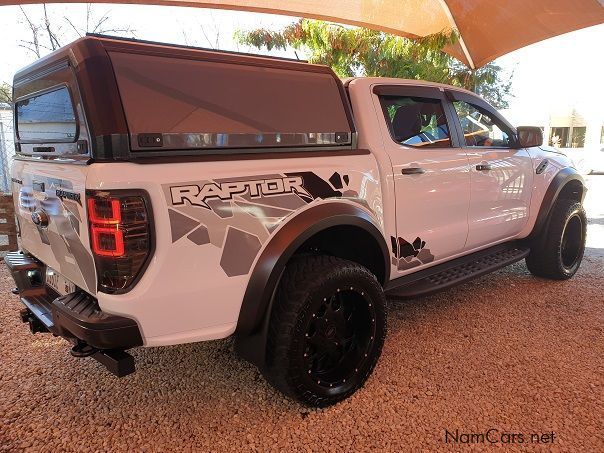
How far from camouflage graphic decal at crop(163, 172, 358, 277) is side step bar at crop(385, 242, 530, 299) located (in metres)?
1.15

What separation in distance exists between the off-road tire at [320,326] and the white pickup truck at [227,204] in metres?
0.01

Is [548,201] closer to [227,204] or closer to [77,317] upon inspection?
[227,204]

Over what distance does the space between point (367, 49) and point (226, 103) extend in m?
6.66

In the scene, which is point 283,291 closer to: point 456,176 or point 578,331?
point 456,176

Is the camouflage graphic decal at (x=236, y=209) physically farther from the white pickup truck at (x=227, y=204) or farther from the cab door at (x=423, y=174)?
the cab door at (x=423, y=174)

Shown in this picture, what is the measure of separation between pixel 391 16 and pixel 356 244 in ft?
17.5

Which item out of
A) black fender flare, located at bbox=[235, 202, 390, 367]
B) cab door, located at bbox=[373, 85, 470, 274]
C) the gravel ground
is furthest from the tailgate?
cab door, located at bbox=[373, 85, 470, 274]

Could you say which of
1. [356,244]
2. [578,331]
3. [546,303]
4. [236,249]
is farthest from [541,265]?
[236,249]

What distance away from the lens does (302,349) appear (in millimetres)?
2232

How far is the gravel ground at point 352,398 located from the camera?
2205 millimetres

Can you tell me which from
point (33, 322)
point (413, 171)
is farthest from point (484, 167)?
point (33, 322)

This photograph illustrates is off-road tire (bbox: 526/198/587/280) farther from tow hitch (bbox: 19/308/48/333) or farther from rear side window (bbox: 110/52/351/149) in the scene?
tow hitch (bbox: 19/308/48/333)

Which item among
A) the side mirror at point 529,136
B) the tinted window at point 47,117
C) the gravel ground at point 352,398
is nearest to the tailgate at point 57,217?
the tinted window at point 47,117

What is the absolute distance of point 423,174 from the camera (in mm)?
2967
